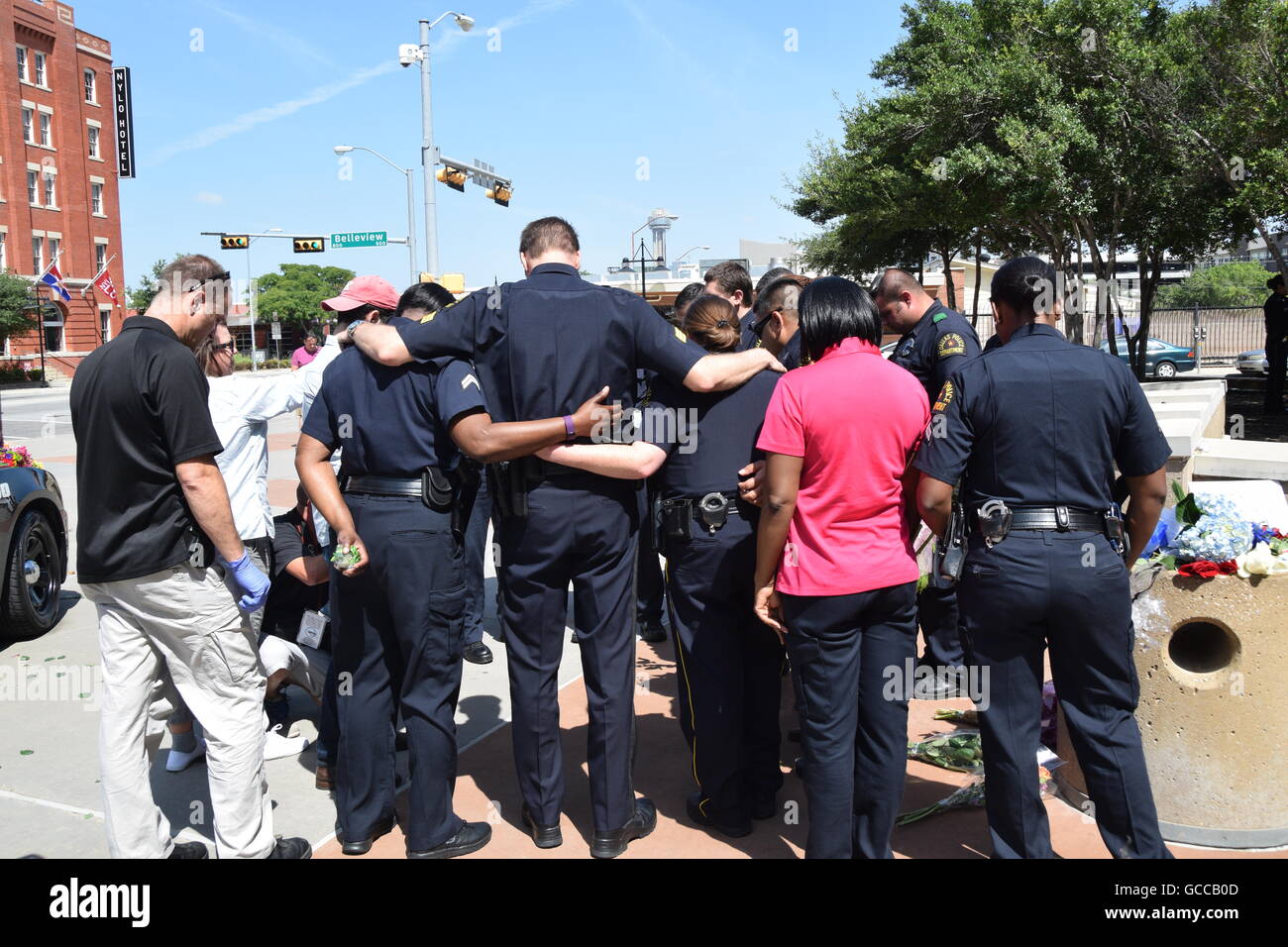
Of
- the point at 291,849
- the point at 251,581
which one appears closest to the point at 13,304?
the point at 251,581

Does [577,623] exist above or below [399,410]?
below

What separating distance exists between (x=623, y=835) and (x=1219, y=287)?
95.5 m

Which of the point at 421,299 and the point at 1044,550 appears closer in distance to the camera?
the point at 1044,550

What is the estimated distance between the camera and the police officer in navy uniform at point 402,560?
3512 millimetres

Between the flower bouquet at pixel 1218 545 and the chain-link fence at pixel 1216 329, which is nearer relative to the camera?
the flower bouquet at pixel 1218 545

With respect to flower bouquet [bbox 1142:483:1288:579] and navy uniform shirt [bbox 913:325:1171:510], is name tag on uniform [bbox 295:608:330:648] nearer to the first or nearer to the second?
navy uniform shirt [bbox 913:325:1171:510]

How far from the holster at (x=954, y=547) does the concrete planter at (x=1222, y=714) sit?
3.01 feet

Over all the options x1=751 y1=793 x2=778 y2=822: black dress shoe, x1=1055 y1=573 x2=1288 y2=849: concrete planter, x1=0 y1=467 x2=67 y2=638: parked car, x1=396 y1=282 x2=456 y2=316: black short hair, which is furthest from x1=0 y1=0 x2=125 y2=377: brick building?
x1=1055 y1=573 x2=1288 y2=849: concrete planter

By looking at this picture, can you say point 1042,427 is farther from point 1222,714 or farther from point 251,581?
point 251,581

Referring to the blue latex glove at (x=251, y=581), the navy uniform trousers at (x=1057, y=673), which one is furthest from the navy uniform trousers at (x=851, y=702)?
the blue latex glove at (x=251, y=581)

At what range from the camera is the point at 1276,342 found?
14.6 m

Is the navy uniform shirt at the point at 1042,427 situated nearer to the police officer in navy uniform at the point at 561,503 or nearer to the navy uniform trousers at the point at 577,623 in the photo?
the police officer in navy uniform at the point at 561,503

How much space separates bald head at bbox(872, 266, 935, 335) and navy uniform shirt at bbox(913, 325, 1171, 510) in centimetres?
218
